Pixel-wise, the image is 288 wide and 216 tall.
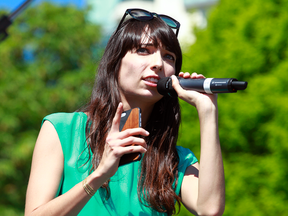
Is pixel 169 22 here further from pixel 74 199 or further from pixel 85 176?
pixel 74 199

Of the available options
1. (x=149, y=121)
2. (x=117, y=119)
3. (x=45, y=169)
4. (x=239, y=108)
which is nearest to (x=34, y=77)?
(x=239, y=108)

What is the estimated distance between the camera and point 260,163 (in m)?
5.27

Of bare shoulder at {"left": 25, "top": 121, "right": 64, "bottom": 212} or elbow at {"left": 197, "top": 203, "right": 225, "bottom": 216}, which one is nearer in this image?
bare shoulder at {"left": 25, "top": 121, "right": 64, "bottom": 212}

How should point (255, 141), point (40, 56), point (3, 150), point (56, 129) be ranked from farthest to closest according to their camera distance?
point (40, 56)
point (3, 150)
point (255, 141)
point (56, 129)

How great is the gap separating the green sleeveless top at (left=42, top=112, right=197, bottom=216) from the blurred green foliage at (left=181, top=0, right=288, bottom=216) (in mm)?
3389

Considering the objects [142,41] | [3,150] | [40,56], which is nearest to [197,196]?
[142,41]

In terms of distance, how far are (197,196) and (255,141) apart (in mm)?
4203

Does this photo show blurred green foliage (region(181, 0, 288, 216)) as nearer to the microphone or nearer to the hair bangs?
the hair bangs

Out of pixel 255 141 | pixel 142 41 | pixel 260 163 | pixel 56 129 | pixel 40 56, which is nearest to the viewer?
pixel 56 129

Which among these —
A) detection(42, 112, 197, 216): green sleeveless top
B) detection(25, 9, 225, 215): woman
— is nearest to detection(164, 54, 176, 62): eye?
detection(25, 9, 225, 215): woman

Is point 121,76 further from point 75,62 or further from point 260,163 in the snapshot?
point 75,62

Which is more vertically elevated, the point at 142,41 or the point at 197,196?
the point at 142,41

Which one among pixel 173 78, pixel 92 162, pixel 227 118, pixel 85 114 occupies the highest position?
pixel 227 118

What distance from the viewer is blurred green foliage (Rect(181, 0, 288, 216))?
15.8ft
